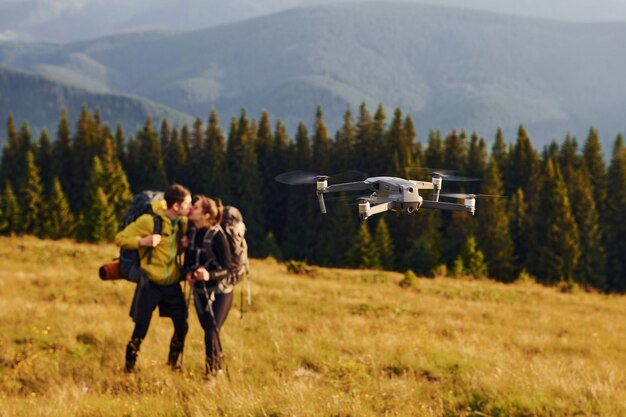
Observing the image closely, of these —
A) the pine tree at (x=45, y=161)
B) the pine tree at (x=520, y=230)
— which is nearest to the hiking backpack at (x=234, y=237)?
the pine tree at (x=520, y=230)

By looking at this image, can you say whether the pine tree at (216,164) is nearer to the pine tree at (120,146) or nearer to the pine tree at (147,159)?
the pine tree at (147,159)

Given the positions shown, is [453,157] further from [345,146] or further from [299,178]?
[299,178]

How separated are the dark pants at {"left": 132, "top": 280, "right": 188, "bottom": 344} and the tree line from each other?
32360mm

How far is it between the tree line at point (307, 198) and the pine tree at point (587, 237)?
5.0 inches

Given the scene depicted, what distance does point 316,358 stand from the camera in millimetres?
9727

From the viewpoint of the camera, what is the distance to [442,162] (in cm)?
6525

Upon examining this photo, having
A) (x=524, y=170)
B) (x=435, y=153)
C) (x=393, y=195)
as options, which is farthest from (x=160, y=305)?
(x=524, y=170)

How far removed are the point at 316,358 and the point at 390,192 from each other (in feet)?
27.4

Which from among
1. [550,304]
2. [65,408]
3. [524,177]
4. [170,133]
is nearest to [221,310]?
[65,408]

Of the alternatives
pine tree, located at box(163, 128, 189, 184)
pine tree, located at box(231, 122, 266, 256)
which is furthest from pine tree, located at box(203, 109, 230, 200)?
pine tree, located at box(163, 128, 189, 184)

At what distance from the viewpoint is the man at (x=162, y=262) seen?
806cm

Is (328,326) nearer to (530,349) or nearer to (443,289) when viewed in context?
(530,349)

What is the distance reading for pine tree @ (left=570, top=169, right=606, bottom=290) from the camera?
A: 190 ft

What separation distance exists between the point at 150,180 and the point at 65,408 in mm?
79156
